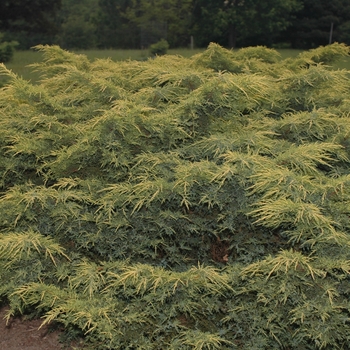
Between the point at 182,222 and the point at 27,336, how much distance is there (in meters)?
1.25

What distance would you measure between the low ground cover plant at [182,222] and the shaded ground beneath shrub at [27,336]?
0.77ft

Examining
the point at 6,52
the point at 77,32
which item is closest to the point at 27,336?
the point at 6,52

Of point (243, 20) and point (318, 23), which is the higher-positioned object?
point (243, 20)

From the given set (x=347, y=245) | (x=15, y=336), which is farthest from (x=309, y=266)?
(x=15, y=336)

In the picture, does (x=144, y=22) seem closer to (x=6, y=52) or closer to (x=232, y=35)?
(x=232, y=35)

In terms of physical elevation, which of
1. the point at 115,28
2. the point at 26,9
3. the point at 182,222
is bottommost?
the point at 115,28

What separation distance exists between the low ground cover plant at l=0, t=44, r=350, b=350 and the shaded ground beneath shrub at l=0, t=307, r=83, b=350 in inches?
9.3

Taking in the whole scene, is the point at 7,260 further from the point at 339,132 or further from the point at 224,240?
the point at 339,132

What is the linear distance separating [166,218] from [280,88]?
154 cm

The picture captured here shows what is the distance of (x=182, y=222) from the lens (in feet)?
8.57

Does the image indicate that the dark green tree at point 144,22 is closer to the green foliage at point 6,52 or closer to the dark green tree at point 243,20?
the dark green tree at point 243,20

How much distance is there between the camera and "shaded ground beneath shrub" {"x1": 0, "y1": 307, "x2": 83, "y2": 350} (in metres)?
2.83

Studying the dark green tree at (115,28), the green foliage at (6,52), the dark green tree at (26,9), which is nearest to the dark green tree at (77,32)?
the dark green tree at (115,28)

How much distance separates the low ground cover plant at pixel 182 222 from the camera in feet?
7.34
